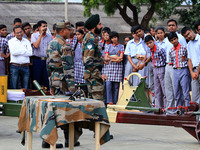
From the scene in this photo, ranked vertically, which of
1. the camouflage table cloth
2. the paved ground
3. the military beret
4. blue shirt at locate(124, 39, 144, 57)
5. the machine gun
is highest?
the military beret

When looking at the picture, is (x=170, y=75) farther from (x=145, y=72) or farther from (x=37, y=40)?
(x=37, y=40)

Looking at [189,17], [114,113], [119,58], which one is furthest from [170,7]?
[114,113]

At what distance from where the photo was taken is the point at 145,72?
36.6ft

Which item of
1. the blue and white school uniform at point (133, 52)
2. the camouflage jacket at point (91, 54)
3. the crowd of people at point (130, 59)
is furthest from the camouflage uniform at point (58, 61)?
the blue and white school uniform at point (133, 52)

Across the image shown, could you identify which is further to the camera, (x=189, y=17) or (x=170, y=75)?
(x=189, y=17)

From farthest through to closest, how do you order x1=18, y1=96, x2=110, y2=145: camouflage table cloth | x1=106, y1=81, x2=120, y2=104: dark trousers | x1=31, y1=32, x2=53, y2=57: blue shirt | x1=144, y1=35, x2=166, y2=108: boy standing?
x1=106, y1=81, x2=120, y2=104: dark trousers → x1=31, y1=32, x2=53, y2=57: blue shirt → x1=144, y1=35, x2=166, y2=108: boy standing → x1=18, y1=96, x2=110, y2=145: camouflage table cloth

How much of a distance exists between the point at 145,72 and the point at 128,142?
156 inches

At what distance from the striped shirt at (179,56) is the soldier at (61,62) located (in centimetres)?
322

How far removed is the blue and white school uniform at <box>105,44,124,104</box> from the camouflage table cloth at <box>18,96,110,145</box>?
5698mm

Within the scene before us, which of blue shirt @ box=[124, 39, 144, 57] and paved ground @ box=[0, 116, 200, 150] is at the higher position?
blue shirt @ box=[124, 39, 144, 57]

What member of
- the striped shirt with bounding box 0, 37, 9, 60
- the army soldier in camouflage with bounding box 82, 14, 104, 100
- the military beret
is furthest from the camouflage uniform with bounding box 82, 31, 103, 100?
the striped shirt with bounding box 0, 37, 9, 60

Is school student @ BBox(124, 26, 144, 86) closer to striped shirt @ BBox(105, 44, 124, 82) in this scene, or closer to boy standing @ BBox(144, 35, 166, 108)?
striped shirt @ BBox(105, 44, 124, 82)

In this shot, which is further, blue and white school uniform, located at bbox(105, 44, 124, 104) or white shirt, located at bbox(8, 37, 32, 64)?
blue and white school uniform, located at bbox(105, 44, 124, 104)

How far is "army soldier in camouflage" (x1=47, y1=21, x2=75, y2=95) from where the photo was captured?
21.6 ft
